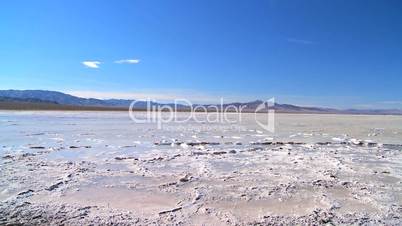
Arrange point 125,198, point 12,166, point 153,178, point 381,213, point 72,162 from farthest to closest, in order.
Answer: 1. point 72,162
2. point 12,166
3. point 153,178
4. point 125,198
5. point 381,213

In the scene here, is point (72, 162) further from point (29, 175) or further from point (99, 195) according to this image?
point (99, 195)

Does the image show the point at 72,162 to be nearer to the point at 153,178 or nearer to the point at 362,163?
the point at 153,178

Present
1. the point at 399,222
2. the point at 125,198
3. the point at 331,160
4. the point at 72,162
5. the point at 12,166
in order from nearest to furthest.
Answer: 1. the point at 399,222
2. the point at 125,198
3. the point at 12,166
4. the point at 72,162
5. the point at 331,160

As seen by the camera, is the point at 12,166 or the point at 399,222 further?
the point at 12,166

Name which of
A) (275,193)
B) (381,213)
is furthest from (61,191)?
(381,213)

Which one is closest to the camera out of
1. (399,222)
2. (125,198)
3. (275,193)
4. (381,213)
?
(399,222)

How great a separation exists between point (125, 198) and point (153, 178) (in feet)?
4.93

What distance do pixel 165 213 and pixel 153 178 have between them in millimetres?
2288

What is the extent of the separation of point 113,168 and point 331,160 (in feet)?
18.5

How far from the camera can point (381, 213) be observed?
5.28 m

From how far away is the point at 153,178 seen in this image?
739 cm

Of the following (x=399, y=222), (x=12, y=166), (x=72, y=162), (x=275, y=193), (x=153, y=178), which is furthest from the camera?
(x=72, y=162)

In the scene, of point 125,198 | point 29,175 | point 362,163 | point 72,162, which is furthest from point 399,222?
point 72,162

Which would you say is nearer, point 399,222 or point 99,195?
point 399,222
